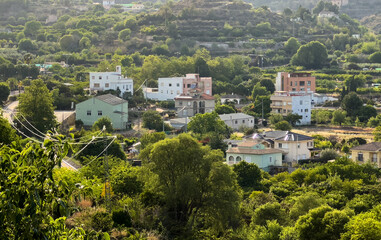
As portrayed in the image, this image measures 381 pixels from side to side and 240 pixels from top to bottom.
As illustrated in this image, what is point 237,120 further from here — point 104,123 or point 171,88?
point 171,88

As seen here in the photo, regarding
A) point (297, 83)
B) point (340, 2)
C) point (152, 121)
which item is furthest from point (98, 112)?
point (340, 2)

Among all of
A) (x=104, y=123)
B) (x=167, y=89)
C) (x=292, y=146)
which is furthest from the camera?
(x=167, y=89)

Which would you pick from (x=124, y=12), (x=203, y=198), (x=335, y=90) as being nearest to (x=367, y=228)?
(x=203, y=198)

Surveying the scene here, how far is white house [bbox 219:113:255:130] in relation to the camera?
4479 cm

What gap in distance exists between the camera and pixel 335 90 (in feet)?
201

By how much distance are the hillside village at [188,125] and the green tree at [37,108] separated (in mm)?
65

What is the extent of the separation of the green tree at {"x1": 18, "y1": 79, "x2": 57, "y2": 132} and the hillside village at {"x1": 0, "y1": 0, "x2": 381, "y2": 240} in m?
0.06

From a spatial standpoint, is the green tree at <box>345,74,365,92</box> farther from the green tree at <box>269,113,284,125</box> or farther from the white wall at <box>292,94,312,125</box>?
the green tree at <box>269,113,284,125</box>

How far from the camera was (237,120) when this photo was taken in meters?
45.3

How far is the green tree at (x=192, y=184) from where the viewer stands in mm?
18422

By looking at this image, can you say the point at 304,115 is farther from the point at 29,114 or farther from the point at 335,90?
the point at 29,114

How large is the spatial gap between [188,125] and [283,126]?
640 cm

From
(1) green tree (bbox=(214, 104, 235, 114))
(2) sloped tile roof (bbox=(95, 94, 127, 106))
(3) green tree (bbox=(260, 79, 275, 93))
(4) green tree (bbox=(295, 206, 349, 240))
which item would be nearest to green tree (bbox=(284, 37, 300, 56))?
(3) green tree (bbox=(260, 79, 275, 93))

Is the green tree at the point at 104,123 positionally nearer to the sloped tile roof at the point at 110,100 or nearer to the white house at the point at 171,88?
the sloped tile roof at the point at 110,100
